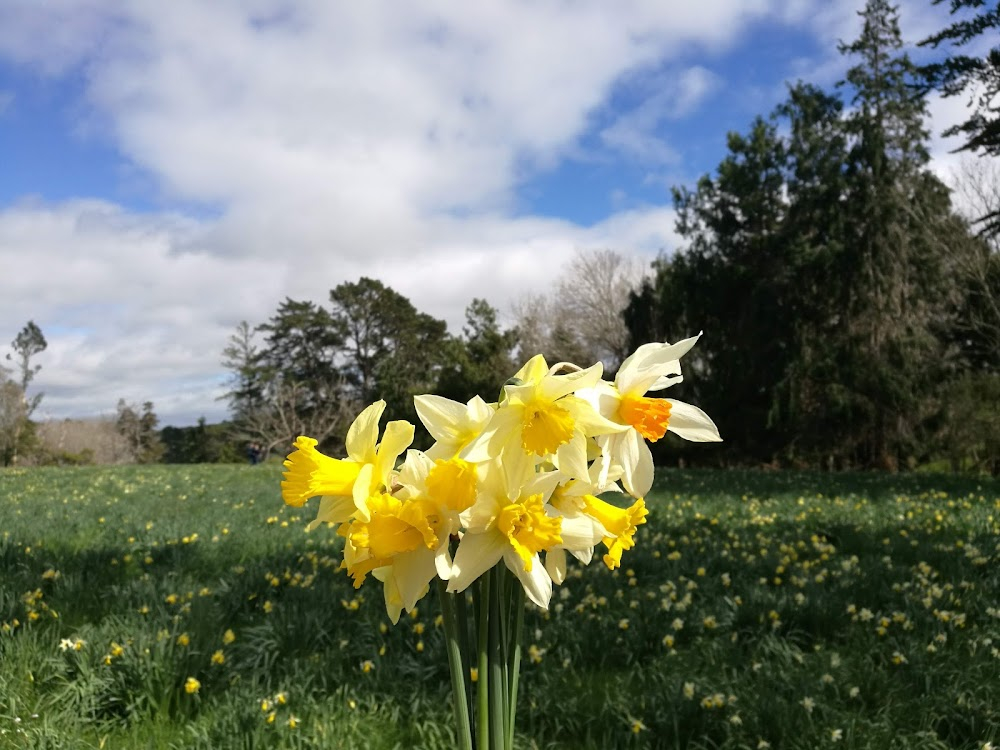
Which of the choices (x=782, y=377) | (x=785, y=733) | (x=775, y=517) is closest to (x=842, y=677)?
(x=785, y=733)

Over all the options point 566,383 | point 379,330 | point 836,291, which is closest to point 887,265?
point 836,291

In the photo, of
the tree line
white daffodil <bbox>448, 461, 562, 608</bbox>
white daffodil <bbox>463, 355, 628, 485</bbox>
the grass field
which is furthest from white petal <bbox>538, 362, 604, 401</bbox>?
the tree line

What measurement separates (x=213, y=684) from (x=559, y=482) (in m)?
2.28

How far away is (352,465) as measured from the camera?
94 centimetres

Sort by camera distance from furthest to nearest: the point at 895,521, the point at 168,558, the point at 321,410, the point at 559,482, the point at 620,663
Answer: the point at 321,410 → the point at 895,521 → the point at 168,558 → the point at 620,663 → the point at 559,482

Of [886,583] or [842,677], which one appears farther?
[886,583]

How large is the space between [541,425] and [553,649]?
2519 mm

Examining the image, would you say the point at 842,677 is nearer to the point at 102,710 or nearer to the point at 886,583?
the point at 886,583

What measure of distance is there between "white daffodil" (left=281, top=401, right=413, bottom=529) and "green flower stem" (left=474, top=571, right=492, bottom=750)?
0.63 ft

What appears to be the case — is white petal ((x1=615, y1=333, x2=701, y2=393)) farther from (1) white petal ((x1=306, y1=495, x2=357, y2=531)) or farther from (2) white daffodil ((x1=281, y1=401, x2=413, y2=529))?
(1) white petal ((x1=306, y1=495, x2=357, y2=531))

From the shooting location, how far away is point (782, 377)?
1739 cm

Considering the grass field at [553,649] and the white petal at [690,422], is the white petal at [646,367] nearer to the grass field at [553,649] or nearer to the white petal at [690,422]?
the white petal at [690,422]

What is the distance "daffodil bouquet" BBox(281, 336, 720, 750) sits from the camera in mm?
837

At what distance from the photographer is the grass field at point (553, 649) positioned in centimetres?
226
